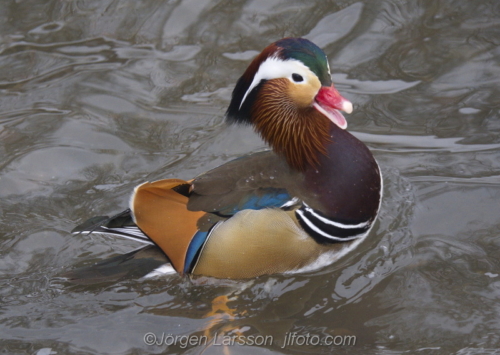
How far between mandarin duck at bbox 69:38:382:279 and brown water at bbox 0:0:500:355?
1.01 ft

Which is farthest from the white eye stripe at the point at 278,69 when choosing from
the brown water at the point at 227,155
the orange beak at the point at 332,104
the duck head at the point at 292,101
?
the brown water at the point at 227,155

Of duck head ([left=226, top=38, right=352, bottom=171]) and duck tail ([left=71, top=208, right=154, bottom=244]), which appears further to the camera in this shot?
duck tail ([left=71, top=208, right=154, bottom=244])

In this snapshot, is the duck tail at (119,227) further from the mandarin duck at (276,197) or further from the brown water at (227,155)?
the brown water at (227,155)

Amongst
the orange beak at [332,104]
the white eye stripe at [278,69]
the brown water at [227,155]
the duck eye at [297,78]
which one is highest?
the white eye stripe at [278,69]

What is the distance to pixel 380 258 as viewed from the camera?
398 cm

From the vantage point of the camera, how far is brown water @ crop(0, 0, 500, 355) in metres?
3.60

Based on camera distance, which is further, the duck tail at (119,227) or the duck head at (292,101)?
the duck tail at (119,227)

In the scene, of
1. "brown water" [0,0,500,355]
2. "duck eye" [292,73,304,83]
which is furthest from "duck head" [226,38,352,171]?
"brown water" [0,0,500,355]

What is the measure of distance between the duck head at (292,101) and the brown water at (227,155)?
0.81m

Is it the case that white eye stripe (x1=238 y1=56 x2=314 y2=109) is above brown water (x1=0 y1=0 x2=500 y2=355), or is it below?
above

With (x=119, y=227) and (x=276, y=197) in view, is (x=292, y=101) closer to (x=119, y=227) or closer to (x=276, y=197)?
(x=276, y=197)

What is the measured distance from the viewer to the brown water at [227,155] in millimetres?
3596

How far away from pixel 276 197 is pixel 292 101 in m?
0.61

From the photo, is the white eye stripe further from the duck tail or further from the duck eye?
the duck tail
